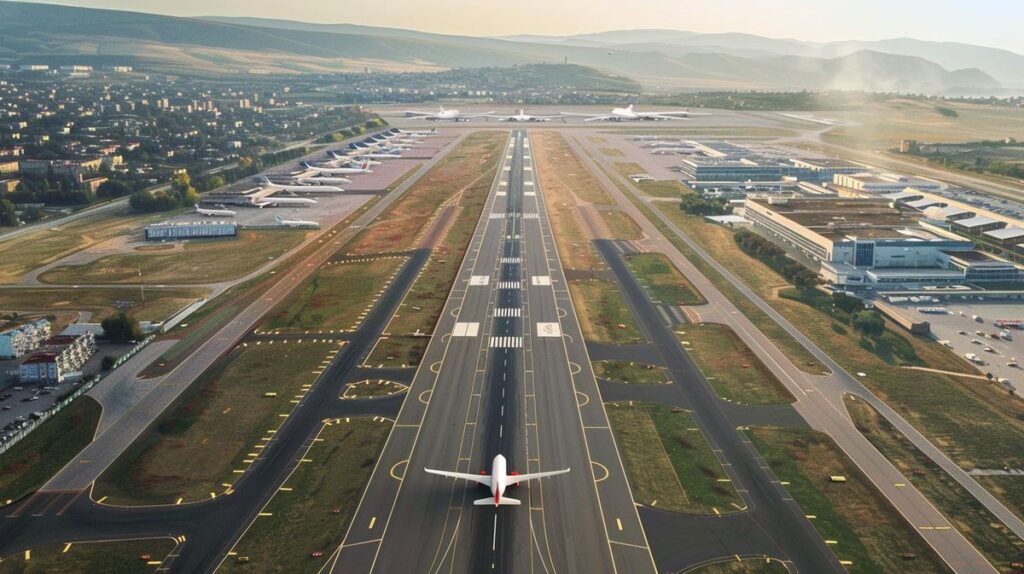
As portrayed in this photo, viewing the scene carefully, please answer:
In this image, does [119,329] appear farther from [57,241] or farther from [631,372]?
[57,241]

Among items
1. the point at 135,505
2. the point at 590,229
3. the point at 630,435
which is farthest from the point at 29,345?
the point at 590,229

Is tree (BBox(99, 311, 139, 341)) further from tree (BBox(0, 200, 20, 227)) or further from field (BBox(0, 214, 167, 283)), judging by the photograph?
tree (BBox(0, 200, 20, 227))

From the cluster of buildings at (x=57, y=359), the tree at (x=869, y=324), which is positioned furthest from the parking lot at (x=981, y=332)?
the cluster of buildings at (x=57, y=359)

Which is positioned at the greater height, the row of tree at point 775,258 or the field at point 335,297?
the row of tree at point 775,258

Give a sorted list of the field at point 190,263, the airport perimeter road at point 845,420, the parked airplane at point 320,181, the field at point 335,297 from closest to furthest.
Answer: the airport perimeter road at point 845,420 → the field at point 335,297 → the field at point 190,263 → the parked airplane at point 320,181

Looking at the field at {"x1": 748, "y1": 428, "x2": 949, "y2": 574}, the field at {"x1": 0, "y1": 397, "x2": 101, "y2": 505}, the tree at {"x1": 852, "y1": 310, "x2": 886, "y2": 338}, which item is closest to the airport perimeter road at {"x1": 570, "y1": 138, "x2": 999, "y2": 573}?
the field at {"x1": 748, "y1": 428, "x2": 949, "y2": 574}

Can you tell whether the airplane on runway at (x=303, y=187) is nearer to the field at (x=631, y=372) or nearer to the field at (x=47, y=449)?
the field at (x=47, y=449)

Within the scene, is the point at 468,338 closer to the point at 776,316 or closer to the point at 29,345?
the point at 776,316

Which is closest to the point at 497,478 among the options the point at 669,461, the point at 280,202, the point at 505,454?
the point at 505,454
